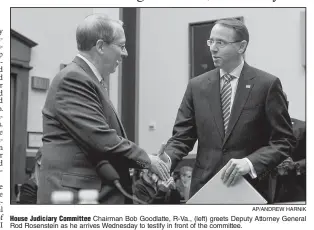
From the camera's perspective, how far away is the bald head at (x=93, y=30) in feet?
6.72

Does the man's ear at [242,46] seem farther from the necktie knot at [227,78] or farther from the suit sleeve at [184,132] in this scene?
the suit sleeve at [184,132]

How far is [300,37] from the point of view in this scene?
156 inches

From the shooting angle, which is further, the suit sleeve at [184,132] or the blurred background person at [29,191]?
the blurred background person at [29,191]

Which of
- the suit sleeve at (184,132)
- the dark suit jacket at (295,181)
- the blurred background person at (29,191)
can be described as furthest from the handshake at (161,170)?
the blurred background person at (29,191)

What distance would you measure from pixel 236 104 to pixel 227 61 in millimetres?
220

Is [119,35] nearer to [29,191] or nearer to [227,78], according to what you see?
[227,78]

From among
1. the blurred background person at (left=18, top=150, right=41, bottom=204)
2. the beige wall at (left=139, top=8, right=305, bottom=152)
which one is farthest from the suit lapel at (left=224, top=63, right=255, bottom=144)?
the blurred background person at (left=18, top=150, right=41, bottom=204)

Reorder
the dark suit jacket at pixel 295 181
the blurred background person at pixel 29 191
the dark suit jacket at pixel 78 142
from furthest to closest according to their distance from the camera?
the blurred background person at pixel 29 191, the dark suit jacket at pixel 295 181, the dark suit jacket at pixel 78 142

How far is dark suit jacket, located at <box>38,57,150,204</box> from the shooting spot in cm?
187

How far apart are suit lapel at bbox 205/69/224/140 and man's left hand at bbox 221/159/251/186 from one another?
0.19 m

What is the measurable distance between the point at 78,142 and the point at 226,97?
757 mm

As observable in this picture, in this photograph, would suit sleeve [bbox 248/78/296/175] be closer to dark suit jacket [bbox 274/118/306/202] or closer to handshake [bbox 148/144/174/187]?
handshake [bbox 148/144/174/187]

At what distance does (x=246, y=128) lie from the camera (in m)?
2.20

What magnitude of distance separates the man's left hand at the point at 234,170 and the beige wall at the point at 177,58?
1.45 metres
